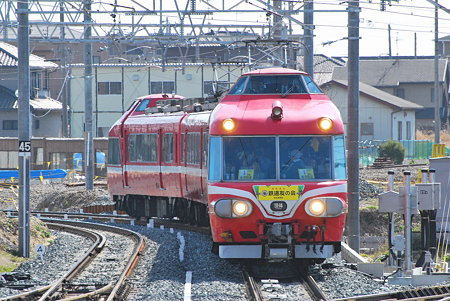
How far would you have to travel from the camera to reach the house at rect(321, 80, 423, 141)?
6266 centimetres

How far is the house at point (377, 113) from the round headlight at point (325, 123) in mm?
47748

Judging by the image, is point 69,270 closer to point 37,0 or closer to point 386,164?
point 37,0

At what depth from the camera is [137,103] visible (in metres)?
25.9

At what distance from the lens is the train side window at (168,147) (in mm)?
21203

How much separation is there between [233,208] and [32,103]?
4877cm

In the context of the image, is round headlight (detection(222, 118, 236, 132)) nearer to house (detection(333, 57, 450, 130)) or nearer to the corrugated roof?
the corrugated roof

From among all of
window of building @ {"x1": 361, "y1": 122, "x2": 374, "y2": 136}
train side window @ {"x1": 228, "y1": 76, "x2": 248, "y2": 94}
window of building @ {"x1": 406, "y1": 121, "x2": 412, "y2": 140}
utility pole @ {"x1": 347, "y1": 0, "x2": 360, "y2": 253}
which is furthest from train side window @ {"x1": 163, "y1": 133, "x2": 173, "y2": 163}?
window of building @ {"x1": 406, "y1": 121, "x2": 412, "y2": 140}

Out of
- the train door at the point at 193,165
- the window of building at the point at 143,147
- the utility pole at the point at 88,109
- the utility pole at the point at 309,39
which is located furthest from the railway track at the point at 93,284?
the utility pole at the point at 88,109

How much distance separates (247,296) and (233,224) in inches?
72.5

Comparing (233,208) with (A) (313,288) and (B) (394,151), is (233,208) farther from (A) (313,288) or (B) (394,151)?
(B) (394,151)

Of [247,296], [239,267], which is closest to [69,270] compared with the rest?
[239,267]

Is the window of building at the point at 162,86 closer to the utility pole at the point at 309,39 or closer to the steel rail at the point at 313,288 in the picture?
the utility pole at the point at 309,39

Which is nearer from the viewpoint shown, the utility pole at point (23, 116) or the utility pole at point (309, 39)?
the utility pole at point (23, 116)

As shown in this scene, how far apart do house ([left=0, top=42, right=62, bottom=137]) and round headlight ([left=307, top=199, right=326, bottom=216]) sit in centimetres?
4677
